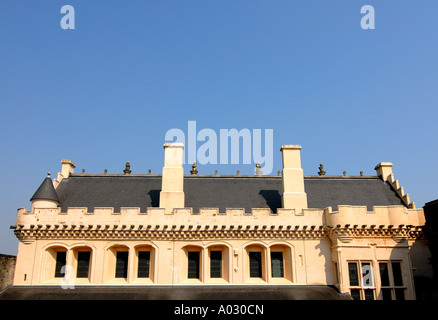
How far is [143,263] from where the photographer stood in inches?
914

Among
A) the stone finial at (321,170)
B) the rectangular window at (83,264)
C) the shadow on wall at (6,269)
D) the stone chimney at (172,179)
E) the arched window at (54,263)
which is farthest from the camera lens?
the stone finial at (321,170)

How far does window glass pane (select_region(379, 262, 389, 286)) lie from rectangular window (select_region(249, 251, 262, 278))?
747cm

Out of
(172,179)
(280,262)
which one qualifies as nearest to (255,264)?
(280,262)

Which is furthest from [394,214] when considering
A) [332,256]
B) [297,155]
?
[297,155]

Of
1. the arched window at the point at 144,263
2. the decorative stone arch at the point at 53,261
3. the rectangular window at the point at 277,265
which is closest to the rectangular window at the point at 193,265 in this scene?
the arched window at the point at 144,263

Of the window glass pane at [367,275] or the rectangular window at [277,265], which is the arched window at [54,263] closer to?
the rectangular window at [277,265]

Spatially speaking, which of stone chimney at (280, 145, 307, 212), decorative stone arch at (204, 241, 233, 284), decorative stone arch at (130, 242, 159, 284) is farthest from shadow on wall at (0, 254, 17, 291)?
stone chimney at (280, 145, 307, 212)

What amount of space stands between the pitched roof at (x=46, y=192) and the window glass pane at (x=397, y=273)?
22.4 meters

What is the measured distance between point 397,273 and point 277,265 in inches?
290

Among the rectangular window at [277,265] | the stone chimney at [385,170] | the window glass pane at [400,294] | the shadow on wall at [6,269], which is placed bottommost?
the window glass pane at [400,294]

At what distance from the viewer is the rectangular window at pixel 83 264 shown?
23.1 meters

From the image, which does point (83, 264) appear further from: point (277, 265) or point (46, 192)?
point (277, 265)

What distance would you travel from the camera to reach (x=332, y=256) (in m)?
22.9
